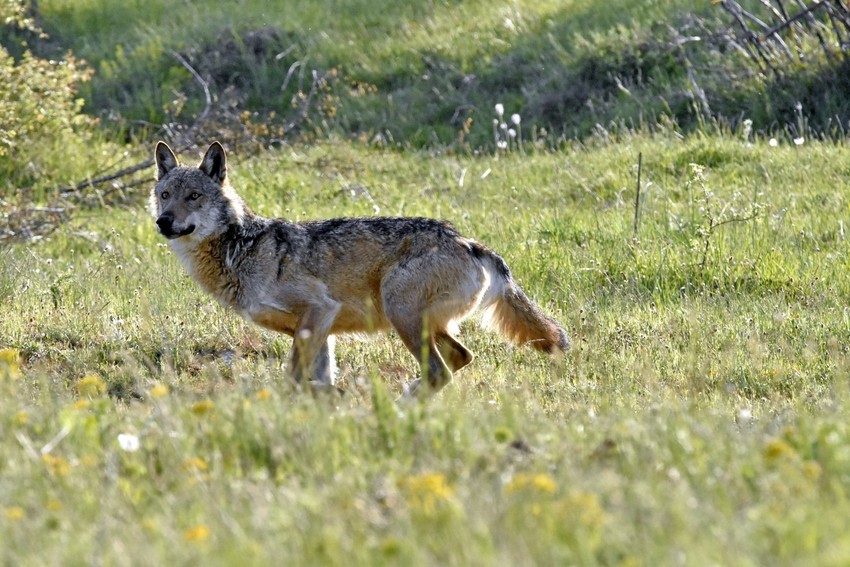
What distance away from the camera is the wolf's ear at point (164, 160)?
7.91 m

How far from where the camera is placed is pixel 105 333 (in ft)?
26.1

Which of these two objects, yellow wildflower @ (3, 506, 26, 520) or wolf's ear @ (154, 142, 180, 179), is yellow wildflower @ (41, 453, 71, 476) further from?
wolf's ear @ (154, 142, 180, 179)

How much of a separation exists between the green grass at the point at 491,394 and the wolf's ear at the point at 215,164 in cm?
107

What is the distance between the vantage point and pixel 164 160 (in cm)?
795

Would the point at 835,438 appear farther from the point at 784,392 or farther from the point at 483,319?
the point at 483,319

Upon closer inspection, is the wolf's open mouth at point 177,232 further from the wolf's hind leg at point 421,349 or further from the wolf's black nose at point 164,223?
the wolf's hind leg at point 421,349

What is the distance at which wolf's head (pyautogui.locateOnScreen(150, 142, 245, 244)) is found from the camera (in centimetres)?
738

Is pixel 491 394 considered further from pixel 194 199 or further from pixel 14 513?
pixel 14 513

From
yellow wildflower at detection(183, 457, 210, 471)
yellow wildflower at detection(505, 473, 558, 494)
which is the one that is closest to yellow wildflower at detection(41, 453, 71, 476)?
yellow wildflower at detection(183, 457, 210, 471)

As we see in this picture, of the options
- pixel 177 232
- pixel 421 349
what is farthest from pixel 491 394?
pixel 177 232

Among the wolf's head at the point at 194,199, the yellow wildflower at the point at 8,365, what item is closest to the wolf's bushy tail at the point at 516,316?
the wolf's head at the point at 194,199

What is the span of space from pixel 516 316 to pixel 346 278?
1099mm

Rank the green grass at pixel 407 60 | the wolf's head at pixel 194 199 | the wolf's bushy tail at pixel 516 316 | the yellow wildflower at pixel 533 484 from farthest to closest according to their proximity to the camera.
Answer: the green grass at pixel 407 60, the wolf's head at pixel 194 199, the wolf's bushy tail at pixel 516 316, the yellow wildflower at pixel 533 484

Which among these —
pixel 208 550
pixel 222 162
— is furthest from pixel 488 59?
pixel 208 550
